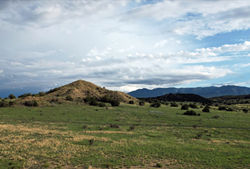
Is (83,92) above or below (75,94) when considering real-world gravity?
above

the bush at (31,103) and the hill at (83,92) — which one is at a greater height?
the hill at (83,92)

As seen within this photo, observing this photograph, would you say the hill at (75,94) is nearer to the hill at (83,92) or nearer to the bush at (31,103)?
the hill at (83,92)

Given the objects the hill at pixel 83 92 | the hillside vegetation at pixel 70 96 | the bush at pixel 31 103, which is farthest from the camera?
the hill at pixel 83 92

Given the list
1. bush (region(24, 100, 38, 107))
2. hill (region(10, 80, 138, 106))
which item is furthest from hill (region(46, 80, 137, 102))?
bush (region(24, 100, 38, 107))

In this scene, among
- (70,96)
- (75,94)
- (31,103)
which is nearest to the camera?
(31,103)

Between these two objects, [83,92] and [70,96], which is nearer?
[70,96]

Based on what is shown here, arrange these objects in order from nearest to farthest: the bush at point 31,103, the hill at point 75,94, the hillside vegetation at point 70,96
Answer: the bush at point 31,103
the hillside vegetation at point 70,96
the hill at point 75,94

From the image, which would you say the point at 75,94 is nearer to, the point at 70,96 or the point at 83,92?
the point at 70,96

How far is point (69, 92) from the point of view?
84.3 m

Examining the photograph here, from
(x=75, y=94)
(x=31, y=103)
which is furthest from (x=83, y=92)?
(x=31, y=103)

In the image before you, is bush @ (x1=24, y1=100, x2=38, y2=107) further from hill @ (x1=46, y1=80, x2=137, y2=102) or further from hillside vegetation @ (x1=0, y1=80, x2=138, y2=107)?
hill @ (x1=46, y1=80, x2=137, y2=102)

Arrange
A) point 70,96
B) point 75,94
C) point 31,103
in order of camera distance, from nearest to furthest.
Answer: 1. point 31,103
2. point 70,96
3. point 75,94

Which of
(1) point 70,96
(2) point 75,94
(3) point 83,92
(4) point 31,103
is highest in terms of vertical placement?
(3) point 83,92

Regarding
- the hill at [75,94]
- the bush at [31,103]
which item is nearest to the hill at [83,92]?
the hill at [75,94]
